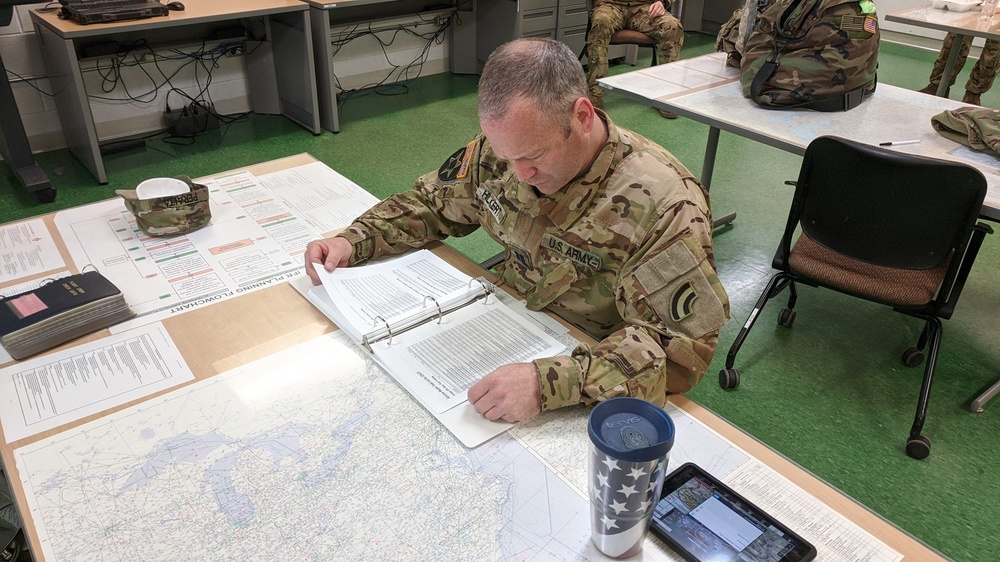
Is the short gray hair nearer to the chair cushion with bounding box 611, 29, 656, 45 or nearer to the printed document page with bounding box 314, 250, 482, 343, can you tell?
the printed document page with bounding box 314, 250, 482, 343

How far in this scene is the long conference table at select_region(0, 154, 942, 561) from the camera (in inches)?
33.6

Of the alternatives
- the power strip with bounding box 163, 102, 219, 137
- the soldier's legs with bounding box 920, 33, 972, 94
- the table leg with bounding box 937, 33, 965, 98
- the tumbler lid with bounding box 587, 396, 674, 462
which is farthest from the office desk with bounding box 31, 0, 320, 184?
the soldier's legs with bounding box 920, 33, 972, 94

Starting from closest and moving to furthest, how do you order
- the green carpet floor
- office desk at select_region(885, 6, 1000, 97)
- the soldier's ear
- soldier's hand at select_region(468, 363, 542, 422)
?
soldier's hand at select_region(468, 363, 542, 422)
the soldier's ear
the green carpet floor
office desk at select_region(885, 6, 1000, 97)

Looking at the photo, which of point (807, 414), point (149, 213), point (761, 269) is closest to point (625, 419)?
point (149, 213)

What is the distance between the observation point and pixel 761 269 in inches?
111

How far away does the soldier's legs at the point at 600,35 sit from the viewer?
14.3 feet

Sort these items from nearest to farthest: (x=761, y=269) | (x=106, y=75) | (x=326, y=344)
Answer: (x=326, y=344)
(x=761, y=269)
(x=106, y=75)

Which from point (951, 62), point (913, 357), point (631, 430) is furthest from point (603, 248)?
point (951, 62)

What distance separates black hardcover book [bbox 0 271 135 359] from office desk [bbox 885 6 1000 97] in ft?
12.8

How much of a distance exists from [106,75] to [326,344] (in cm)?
337

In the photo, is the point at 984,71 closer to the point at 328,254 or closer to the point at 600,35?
the point at 600,35

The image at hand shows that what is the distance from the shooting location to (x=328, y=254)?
141 centimetres

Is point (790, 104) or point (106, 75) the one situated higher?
point (790, 104)

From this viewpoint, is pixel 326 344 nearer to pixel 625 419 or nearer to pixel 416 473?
pixel 416 473
